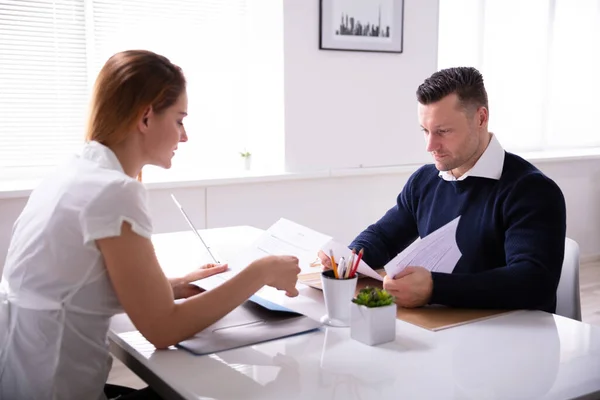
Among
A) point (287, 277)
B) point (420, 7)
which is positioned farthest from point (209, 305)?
→ point (420, 7)

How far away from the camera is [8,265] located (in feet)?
4.40

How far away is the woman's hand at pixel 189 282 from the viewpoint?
1.59 metres

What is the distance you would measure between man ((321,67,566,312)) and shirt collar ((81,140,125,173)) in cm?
62

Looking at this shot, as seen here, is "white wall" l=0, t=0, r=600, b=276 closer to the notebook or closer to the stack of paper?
the stack of paper

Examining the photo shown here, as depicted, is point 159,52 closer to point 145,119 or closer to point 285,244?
point 285,244

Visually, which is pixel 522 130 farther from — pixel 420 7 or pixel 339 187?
pixel 339 187

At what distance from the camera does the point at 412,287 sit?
4.82 feet

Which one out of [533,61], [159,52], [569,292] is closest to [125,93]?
[569,292]

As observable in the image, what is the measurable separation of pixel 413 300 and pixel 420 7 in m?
2.98

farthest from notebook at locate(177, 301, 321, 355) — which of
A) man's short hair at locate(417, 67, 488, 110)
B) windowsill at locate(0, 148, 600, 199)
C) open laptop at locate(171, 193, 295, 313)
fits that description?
windowsill at locate(0, 148, 600, 199)

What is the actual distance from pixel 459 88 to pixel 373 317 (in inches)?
33.4

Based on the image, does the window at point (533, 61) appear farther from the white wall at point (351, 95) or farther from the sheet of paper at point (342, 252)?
the sheet of paper at point (342, 252)

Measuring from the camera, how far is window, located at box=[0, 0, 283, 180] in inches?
126

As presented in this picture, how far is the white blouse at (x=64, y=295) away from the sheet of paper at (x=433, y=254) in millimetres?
572
